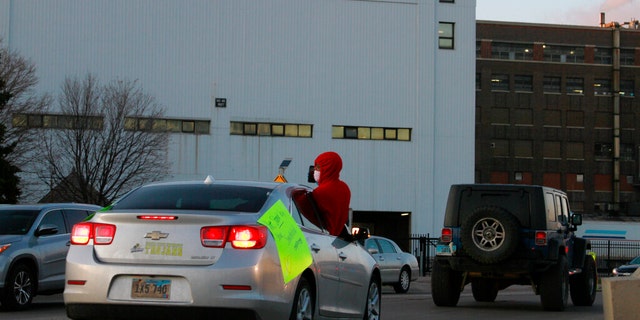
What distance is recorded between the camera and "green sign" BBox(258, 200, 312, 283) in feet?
28.6

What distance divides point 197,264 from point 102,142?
120 feet

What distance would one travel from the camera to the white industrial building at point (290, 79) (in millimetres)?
49969

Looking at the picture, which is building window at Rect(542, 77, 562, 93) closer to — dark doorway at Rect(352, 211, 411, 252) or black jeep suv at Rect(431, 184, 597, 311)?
dark doorway at Rect(352, 211, 411, 252)

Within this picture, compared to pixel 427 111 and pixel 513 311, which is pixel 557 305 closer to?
pixel 513 311

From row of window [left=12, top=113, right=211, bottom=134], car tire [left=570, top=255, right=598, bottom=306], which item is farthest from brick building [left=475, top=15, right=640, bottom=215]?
car tire [left=570, top=255, right=598, bottom=306]

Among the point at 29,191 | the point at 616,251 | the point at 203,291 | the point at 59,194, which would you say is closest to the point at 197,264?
the point at 203,291

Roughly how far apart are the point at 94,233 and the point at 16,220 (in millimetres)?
7981

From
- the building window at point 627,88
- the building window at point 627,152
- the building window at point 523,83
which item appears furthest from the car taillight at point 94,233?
the building window at point 627,88

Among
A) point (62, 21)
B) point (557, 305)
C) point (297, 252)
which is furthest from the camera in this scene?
point (62, 21)

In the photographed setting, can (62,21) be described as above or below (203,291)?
above

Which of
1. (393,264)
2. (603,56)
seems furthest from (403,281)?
(603,56)

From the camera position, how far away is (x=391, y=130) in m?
52.1

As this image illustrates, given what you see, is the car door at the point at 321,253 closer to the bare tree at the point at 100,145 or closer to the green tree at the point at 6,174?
the green tree at the point at 6,174

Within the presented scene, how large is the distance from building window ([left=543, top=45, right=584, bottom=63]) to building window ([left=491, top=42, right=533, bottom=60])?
5.94ft
